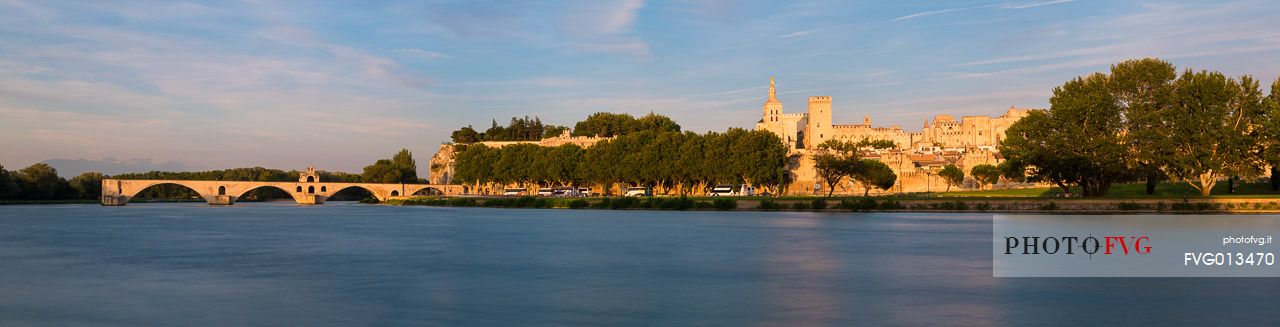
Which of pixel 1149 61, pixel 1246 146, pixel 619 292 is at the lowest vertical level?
pixel 619 292

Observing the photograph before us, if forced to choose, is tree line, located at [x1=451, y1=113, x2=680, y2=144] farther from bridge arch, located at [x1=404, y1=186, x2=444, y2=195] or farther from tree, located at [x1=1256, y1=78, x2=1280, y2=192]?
tree, located at [x1=1256, y1=78, x2=1280, y2=192]

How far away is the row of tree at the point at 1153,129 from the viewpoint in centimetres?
4809

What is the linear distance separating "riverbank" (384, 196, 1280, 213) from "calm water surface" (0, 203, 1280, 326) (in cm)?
1886

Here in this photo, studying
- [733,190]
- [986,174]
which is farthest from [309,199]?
[986,174]

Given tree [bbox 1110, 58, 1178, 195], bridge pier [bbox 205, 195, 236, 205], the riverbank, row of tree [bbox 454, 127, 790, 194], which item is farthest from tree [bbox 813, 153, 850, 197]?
bridge pier [bbox 205, 195, 236, 205]

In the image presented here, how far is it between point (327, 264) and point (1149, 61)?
43.2 meters

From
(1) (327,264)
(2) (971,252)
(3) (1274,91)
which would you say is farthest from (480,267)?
(3) (1274,91)

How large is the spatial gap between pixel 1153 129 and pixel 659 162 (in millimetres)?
40922

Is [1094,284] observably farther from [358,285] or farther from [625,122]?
[625,122]

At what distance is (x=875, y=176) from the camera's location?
272ft

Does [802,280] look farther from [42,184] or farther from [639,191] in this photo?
[42,184]

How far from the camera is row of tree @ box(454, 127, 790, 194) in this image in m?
77.4

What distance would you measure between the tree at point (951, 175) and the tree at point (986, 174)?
212cm

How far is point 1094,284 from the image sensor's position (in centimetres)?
1644
